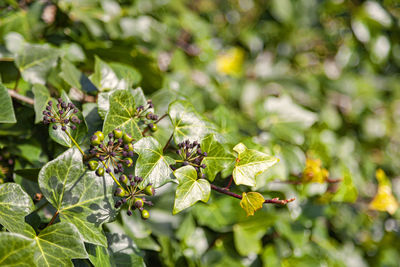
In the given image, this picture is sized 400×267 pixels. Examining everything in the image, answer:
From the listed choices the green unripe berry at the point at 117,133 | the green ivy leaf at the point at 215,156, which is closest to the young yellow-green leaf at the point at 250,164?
the green ivy leaf at the point at 215,156

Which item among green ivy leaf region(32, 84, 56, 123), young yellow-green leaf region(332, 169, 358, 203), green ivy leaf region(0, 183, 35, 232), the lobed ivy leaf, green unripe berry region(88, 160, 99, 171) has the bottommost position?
young yellow-green leaf region(332, 169, 358, 203)

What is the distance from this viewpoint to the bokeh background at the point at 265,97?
3.46 ft

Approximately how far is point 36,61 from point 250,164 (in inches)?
29.4

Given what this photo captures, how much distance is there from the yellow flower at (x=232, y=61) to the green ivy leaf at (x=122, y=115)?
162 cm

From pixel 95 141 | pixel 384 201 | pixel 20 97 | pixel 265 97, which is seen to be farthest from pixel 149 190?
pixel 265 97

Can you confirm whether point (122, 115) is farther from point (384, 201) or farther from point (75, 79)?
point (384, 201)

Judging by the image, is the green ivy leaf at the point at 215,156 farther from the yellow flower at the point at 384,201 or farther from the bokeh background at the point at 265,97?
the yellow flower at the point at 384,201

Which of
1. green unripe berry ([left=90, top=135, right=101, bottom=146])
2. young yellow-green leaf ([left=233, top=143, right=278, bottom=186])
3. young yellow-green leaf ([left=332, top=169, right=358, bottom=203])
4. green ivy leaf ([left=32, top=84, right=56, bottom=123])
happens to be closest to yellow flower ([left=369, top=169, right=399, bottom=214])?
young yellow-green leaf ([left=332, top=169, right=358, bottom=203])

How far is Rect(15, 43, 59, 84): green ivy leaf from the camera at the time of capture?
0.98m

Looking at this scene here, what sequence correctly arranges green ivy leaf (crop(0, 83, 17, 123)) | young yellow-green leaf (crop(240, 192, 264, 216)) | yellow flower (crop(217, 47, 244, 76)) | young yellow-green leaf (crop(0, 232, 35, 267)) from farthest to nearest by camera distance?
1. yellow flower (crop(217, 47, 244, 76))
2. green ivy leaf (crop(0, 83, 17, 123))
3. young yellow-green leaf (crop(240, 192, 264, 216))
4. young yellow-green leaf (crop(0, 232, 35, 267))

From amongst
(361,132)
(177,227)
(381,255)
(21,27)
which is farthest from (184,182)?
(361,132)

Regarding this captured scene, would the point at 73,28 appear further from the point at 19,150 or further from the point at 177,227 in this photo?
the point at 177,227

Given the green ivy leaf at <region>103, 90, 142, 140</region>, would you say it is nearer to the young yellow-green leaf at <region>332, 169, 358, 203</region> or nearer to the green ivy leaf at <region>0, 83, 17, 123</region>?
the green ivy leaf at <region>0, 83, 17, 123</region>

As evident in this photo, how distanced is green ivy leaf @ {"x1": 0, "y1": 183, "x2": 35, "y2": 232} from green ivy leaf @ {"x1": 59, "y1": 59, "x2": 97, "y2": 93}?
1.13 feet
